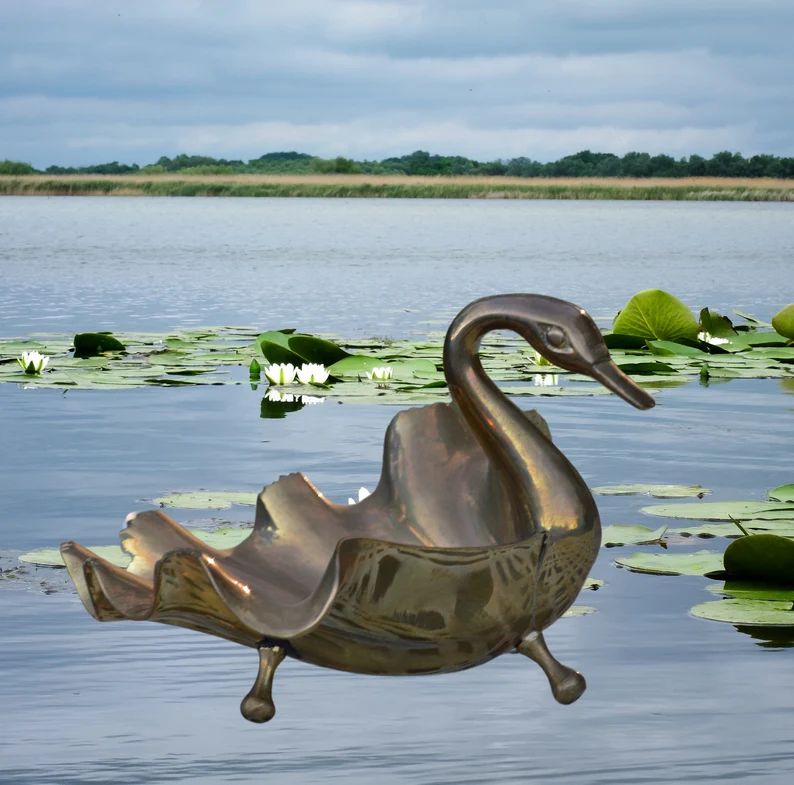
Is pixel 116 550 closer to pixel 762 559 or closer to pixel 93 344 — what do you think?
pixel 762 559

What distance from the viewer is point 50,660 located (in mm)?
2787

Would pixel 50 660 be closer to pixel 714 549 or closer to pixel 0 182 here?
pixel 714 549

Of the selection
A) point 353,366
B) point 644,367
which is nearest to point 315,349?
point 353,366

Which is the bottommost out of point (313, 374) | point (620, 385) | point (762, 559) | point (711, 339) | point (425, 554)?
point (711, 339)

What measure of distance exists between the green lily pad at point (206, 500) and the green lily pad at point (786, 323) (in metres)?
4.82

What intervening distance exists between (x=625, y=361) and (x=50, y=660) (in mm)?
4794

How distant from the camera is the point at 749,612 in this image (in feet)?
9.86

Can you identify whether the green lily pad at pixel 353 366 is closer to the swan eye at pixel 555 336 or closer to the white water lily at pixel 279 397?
the white water lily at pixel 279 397

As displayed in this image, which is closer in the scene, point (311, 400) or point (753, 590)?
point (753, 590)

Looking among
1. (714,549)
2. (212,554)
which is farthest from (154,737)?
(714,549)

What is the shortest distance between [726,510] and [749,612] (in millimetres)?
846

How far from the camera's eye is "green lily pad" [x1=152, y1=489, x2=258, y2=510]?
13.0 feet

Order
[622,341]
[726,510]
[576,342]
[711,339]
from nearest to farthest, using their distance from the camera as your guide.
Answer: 1. [576,342]
2. [726,510]
3. [622,341]
4. [711,339]

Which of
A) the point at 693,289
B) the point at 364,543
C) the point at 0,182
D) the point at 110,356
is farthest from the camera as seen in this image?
the point at 0,182
